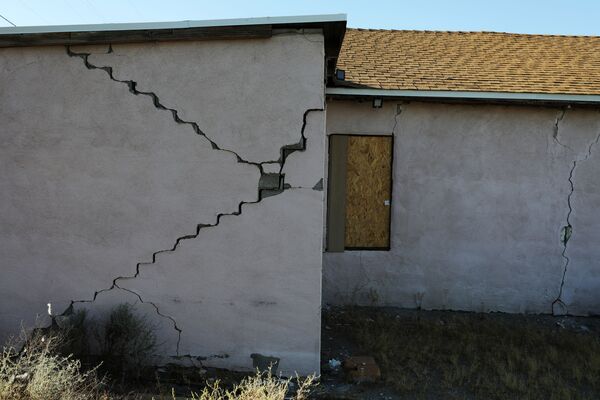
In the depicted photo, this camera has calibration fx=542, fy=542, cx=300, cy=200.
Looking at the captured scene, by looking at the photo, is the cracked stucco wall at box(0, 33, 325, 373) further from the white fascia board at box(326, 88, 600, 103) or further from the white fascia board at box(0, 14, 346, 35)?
the white fascia board at box(326, 88, 600, 103)

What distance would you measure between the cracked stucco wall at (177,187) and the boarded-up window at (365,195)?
102 inches

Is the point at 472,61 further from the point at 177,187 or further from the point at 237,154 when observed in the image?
the point at 177,187

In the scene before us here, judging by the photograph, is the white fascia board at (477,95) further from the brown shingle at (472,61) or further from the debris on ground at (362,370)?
the debris on ground at (362,370)

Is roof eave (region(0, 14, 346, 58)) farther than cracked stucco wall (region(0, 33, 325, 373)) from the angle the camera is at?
No

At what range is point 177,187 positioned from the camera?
16.5ft

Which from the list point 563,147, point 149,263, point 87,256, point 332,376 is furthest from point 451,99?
point 87,256

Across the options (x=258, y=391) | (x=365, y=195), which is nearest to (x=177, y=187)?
(x=258, y=391)

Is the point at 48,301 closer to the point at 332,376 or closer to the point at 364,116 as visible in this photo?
the point at 332,376

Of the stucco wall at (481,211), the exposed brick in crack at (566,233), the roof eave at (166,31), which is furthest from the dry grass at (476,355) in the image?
the roof eave at (166,31)

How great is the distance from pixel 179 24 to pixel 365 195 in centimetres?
376

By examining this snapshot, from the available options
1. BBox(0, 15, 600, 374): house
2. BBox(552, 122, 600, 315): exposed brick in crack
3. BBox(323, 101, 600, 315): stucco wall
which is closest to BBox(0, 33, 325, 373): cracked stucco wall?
BBox(0, 15, 600, 374): house

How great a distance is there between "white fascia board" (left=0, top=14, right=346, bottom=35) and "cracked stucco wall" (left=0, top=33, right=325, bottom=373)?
22 centimetres

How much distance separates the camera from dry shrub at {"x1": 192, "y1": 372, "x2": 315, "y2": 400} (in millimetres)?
3859

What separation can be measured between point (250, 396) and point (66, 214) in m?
2.56
